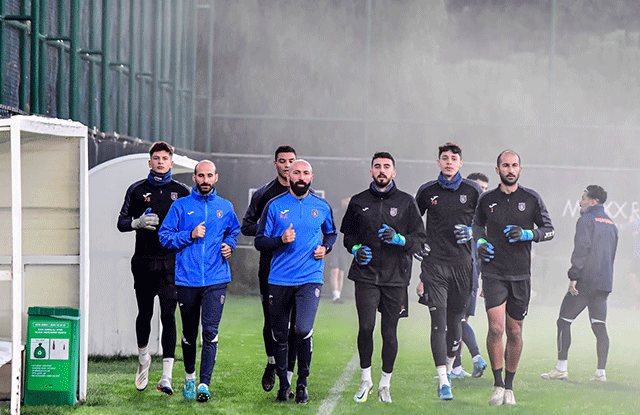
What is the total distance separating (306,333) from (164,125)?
11.9m

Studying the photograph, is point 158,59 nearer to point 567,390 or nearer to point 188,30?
point 188,30

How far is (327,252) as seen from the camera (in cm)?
781

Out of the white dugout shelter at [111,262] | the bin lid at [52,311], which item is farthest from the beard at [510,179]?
the bin lid at [52,311]

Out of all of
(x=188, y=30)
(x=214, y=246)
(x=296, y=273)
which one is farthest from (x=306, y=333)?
(x=188, y=30)

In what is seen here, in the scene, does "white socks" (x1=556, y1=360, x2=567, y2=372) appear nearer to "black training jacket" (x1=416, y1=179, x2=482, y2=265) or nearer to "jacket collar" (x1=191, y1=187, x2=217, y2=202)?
"black training jacket" (x1=416, y1=179, x2=482, y2=265)

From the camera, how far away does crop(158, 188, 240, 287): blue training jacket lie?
299 inches

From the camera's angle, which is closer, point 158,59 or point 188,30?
point 158,59

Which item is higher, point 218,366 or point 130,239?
point 130,239

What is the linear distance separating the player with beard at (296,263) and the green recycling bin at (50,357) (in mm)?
1667

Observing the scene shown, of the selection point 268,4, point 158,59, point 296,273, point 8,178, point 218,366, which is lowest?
point 218,366

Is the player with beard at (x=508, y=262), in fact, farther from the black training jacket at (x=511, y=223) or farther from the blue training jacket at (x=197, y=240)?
the blue training jacket at (x=197, y=240)

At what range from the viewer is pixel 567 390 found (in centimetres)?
885

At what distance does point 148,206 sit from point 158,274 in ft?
1.99

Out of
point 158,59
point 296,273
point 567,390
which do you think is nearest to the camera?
point 296,273
